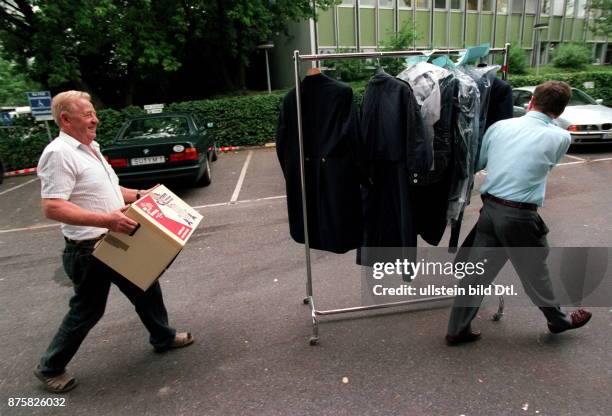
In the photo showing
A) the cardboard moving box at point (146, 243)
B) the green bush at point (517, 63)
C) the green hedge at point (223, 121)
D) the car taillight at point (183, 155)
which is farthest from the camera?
the green bush at point (517, 63)

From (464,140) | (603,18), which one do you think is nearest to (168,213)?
(464,140)

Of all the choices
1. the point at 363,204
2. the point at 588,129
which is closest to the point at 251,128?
the point at 588,129

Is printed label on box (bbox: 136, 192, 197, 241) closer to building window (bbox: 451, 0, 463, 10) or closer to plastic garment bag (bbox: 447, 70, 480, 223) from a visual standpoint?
plastic garment bag (bbox: 447, 70, 480, 223)

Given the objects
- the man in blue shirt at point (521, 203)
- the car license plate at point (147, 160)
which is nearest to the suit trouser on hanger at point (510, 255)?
the man in blue shirt at point (521, 203)

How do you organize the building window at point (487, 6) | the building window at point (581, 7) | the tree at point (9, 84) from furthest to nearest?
the building window at point (581, 7), the building window at point (487, 6), the tree at point (9, 84)

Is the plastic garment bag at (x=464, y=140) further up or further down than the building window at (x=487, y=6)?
further down

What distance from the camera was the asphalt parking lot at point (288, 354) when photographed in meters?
2.43

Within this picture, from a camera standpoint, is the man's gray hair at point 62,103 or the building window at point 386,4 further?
the building window at point 386,4

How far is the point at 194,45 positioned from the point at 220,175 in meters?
10.00

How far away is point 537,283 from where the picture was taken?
9.06 feet

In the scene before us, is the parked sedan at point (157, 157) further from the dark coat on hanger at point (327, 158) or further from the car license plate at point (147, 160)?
the dark coat on hanger at point (327, 158)

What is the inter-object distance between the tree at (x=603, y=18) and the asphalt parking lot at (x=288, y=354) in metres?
23.3

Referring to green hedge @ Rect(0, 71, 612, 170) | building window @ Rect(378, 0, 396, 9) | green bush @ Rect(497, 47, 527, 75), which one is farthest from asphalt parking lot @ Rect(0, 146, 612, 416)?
building window @ Rect(378, 0, 396, 9)

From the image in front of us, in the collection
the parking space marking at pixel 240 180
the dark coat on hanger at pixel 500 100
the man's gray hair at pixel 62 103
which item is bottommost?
the parking space marking at pixel 240 180
